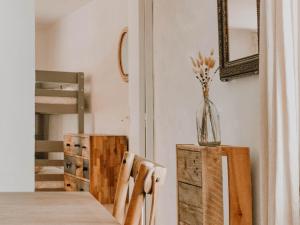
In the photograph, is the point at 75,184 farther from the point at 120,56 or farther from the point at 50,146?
the point at 120,56

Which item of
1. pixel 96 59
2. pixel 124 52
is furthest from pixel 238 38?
pixel 96 59

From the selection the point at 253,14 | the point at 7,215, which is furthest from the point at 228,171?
the point at 7,215

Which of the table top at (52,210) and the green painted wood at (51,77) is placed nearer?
the table top at (52,210)

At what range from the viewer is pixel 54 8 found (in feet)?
22.9

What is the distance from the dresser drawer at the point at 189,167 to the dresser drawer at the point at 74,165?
3342 mm

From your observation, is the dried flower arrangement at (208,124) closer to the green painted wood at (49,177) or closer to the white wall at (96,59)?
the white wall at (96,59)

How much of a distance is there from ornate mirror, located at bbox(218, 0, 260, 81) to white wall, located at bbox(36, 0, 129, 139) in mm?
2847

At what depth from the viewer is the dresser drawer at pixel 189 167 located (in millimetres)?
2299

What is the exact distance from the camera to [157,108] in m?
3.88

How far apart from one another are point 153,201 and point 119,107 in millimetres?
4584

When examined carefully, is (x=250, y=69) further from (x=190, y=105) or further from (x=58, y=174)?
(x=58, y=174)

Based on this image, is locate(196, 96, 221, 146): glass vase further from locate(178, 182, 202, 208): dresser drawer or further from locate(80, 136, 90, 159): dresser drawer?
locate(80, 136, 90, 159): dresser drawer

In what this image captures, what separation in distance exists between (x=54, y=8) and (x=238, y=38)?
491 centimetres

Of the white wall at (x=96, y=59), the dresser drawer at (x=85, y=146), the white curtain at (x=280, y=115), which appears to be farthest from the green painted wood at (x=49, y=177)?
the white curtain at (x=280, y=115)
